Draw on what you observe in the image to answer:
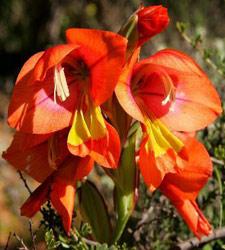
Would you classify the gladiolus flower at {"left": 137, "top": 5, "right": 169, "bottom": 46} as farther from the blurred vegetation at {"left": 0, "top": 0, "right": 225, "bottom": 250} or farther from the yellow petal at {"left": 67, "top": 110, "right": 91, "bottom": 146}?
the blurred vegetation at {"left": 0, "top": 0, "right": 225, "bottom": 250}

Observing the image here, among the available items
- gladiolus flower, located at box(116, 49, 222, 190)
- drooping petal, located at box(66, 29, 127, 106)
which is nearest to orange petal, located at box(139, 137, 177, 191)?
gladiolus flower, located at box(116, 49, 222, 190)

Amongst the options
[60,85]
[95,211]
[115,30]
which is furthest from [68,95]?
[115,30]

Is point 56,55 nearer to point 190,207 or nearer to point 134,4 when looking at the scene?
point 190,207

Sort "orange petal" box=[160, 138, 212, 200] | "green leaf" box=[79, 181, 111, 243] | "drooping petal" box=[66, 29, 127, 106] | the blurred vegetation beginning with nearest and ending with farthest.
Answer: "drooping petal" box=[66, 29, 127, 106]
"orange petal" box=[160, 138, 212, 200]
"green leaf" box=[79, 181, 111, 243]
the blurred vegetation

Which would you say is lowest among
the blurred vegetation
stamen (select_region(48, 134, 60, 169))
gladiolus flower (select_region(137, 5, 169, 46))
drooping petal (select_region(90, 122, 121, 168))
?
the blurred vegetation

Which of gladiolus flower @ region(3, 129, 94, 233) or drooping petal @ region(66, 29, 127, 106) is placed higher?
drooping petal @ region(66, 29, 127, 106)

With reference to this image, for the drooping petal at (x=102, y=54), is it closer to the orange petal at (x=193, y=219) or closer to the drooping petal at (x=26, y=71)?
the drooping petal at (x=26, y=71)

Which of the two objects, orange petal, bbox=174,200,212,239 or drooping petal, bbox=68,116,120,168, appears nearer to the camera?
drooping petal, bbox=68,116,120,168

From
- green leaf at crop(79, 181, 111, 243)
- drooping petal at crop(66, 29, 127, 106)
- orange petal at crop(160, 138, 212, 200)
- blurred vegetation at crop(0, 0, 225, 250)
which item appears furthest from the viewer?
blurred vegetation at crop(0, 0, 225, 250)
